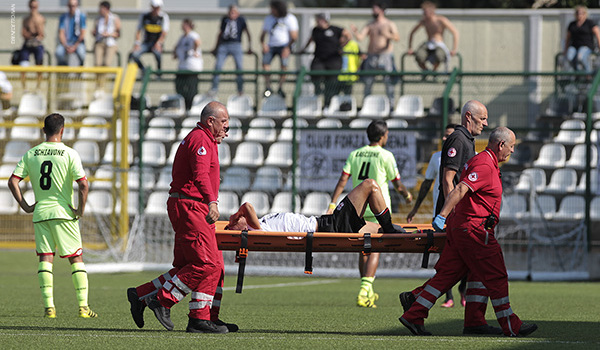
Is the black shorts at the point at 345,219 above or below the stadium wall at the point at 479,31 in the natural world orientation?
below

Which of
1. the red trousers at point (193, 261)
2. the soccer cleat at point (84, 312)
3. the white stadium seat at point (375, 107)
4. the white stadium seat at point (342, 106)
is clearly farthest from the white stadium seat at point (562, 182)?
the red trousers at point (193, 261)

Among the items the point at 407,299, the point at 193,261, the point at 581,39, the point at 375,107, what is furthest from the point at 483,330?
the point at 581,39

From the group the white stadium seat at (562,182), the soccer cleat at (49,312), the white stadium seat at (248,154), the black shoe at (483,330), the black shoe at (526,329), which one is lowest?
the soccer cleat at (49,312)

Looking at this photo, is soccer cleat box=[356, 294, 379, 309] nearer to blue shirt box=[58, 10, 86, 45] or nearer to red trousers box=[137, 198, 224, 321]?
red trousers box=[137, 198, 224, 321]

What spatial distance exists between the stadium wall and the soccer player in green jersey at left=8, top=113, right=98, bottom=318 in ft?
45.7

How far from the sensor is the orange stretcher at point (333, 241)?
8.66 metres

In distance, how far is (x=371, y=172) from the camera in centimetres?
1164

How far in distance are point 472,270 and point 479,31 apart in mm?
15864

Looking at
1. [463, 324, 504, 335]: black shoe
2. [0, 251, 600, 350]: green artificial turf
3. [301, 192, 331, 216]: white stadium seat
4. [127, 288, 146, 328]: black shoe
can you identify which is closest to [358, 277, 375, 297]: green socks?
[0, 251, 600, 350]: green artificial turf

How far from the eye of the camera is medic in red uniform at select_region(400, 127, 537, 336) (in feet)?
27.0

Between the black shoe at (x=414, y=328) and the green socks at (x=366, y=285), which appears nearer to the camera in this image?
the black shoe at (x=414, y=328)

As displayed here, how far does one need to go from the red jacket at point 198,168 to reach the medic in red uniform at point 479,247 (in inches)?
75.9

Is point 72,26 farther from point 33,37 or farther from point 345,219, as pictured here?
point 345,219

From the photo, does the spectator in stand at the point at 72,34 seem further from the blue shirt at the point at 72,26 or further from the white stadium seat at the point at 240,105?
the white stadium seat at the point at 240,105
